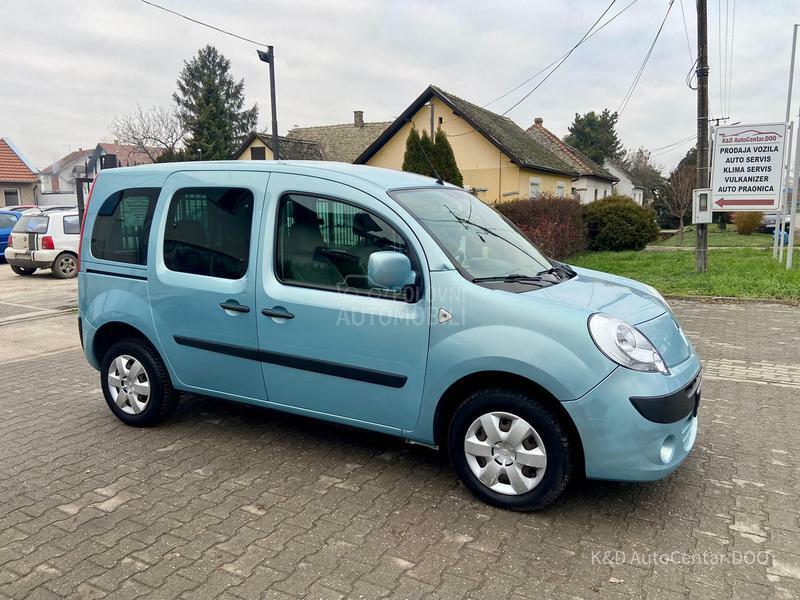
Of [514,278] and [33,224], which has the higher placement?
[33,224]

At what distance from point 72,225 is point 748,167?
15902 millimetres

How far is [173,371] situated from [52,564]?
5.47ft

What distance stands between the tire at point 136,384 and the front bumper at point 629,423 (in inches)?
119

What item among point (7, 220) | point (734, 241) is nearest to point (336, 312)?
point (7, 220)

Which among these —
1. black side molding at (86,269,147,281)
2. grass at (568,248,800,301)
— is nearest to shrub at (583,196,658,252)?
grass at (568,248,800,301)

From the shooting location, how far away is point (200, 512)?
338cm

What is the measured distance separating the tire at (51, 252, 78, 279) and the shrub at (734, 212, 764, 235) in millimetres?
30135

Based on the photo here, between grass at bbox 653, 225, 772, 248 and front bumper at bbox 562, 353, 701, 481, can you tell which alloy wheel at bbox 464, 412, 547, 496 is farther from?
grass at bbox 653, 225, 772, 248

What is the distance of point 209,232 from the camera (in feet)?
13.5

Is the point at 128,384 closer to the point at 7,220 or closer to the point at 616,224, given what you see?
the point at 7,220

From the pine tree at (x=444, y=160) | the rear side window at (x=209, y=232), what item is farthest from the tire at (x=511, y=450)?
the pine tree at (x=444, y=160)

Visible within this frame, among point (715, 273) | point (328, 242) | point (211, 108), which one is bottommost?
point (715, 273)

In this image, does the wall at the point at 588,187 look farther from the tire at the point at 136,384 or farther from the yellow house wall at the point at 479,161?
→ the tire at the point at 136,384

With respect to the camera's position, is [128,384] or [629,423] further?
[128,384]
